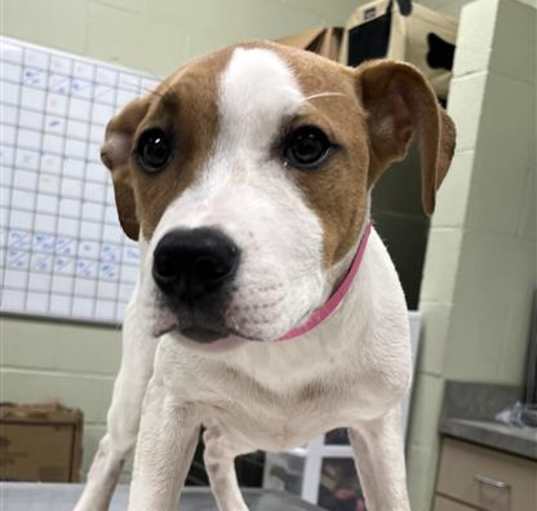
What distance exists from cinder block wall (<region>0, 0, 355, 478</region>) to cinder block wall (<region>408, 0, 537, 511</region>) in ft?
3.27

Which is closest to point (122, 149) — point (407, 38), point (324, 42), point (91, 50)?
point (407, 38)

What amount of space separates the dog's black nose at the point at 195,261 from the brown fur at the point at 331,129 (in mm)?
125

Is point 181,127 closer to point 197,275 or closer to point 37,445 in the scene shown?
point 197,275

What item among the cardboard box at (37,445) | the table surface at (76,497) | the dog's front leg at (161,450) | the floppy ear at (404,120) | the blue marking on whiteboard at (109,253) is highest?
the floppy ear at (404,120)

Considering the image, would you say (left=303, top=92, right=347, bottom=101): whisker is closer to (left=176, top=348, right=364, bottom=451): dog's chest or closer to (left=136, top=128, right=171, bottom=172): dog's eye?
(left=136, top=128, right=171, bottom=172): dog's eye

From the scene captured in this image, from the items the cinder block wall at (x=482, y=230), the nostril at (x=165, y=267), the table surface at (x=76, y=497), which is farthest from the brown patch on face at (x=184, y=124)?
the cinder block wall at (x=482, y=230)

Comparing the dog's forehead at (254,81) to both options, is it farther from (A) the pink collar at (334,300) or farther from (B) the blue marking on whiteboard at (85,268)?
(B) the blue marking on whiteboard at (85,268)

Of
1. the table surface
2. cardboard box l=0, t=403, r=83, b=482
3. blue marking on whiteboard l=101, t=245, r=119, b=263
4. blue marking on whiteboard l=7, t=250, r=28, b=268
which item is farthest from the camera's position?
blue marking on whiteboard l=101, t=245, r=119, b=263

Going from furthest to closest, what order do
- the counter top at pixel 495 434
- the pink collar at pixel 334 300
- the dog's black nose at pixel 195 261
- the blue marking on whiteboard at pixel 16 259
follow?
the blue marking on whiteboard at pixel 16 259 < the counter top at pixel 495 434 < the pink collar at pixel 334 300 < the dog's black nose at pixel 195 261

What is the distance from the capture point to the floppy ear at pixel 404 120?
34.1 inches

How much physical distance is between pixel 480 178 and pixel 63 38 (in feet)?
4.61

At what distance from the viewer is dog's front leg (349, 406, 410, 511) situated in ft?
3.35

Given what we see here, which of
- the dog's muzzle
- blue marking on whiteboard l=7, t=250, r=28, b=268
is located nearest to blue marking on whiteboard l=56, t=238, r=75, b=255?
blue marking on whiteboard l=7, t=250, r=28, b=268

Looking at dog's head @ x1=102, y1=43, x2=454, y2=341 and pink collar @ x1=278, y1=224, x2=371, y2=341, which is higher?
dog's head @ x1=102, y1=43, x2=454, y2=341
